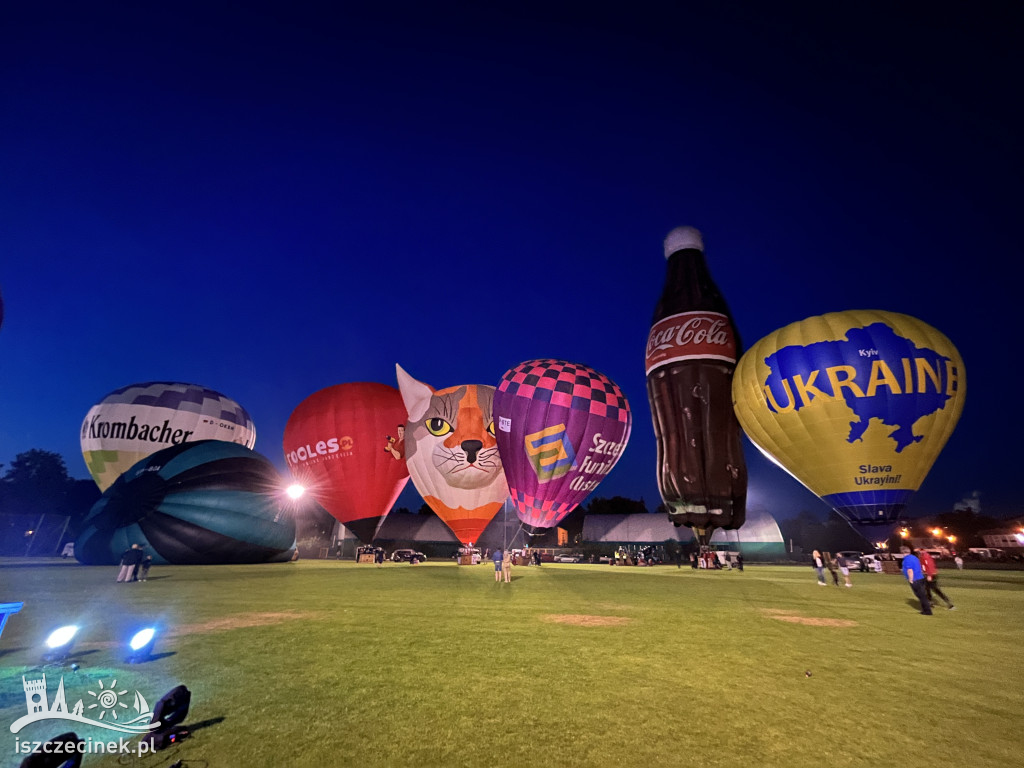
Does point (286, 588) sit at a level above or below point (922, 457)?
below

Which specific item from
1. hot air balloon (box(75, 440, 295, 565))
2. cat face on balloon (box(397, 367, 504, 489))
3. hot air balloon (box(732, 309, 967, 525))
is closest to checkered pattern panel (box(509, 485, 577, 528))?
cat face on balloon (box(397, 367, 504, 489))

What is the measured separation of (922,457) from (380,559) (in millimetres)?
27063

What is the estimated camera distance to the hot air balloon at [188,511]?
1866 cm

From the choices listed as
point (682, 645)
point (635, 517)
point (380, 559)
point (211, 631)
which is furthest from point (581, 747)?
point (635, 517)

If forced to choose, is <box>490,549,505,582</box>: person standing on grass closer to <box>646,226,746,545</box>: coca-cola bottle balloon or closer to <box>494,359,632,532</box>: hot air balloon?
<box>494,359,632,532</box>: hot air balloon

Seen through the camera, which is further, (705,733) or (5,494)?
(5,494)

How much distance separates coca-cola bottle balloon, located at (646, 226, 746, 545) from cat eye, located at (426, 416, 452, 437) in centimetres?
1140

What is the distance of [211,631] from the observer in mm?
7082

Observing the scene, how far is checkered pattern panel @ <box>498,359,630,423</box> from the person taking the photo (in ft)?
71.1

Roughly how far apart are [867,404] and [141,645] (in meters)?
20.0

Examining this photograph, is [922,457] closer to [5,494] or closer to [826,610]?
[826,610]

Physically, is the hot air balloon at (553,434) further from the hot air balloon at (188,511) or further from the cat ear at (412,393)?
the hot air balloon at (188,511)

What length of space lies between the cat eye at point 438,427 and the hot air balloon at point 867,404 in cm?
1474

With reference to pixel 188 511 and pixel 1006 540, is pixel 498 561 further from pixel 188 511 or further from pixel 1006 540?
pixel 1006 540
